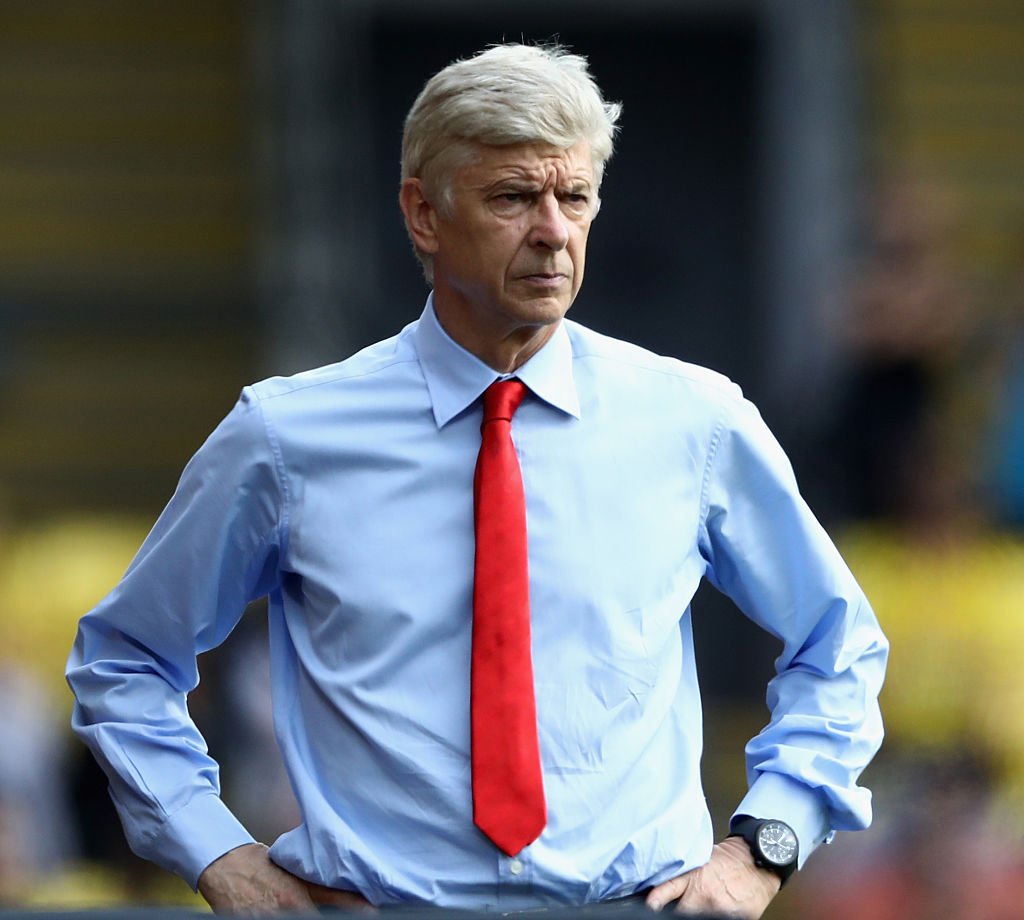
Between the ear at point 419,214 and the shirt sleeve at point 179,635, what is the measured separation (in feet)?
A: 1.10

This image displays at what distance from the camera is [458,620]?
2.70 meters

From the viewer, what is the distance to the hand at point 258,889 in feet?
8.85

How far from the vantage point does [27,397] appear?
822 centimetres

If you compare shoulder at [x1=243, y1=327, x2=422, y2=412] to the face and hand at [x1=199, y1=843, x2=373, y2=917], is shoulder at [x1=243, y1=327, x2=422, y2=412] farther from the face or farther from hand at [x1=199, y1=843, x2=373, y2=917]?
hand at [x1=199, y1=843, x2=373, y2=917]

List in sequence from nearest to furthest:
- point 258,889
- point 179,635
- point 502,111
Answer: point 502,111 → point 258,889 → point 179,635

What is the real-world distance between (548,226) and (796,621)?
2.32 feet

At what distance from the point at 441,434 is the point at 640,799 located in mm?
584

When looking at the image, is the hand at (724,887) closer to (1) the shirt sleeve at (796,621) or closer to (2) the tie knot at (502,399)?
(1) the shirt sleeve at (796,621)

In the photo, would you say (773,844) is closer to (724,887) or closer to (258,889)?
(724,887)

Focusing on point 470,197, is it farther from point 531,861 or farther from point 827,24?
point 827,24

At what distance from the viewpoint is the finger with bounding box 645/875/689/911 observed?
8.79ft

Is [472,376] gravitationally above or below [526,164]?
below

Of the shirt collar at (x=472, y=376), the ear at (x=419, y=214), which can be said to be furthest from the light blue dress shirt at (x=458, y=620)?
the ear at (x=419, y=214)

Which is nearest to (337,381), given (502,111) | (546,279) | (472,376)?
(472,376)
